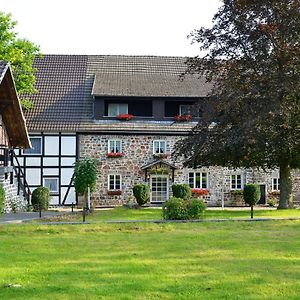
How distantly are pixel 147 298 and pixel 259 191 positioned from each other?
27268 mm

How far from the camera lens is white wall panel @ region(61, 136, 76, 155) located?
1356 inches

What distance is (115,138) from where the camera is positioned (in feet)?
114

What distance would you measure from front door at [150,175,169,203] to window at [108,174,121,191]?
1.86m

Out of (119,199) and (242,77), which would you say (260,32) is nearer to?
(242,77)

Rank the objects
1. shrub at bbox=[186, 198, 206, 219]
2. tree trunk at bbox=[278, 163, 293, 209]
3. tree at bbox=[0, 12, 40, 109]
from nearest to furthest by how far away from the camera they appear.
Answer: shrub at bbox=[186, 198, 206, 219]
tree trunk at bbox=[278, 163, 293, 209]
tree at bbox=[0, 12, 40, 109]

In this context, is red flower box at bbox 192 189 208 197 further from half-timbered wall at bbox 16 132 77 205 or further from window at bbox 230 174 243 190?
half-timbered wall at bbox 16 132 77 205

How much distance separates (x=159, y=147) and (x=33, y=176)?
7.10 metres

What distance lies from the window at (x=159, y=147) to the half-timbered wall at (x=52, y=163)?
4.43 meters

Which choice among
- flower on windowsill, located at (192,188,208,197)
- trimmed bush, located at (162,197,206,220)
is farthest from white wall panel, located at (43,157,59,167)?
trimmed bush, located at (162,197,206,220)

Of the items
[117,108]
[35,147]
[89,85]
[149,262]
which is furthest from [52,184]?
[149,262]

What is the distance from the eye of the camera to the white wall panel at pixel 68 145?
34.4 metres

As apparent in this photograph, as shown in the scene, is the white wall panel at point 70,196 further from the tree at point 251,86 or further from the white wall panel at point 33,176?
the tree at point 251,86

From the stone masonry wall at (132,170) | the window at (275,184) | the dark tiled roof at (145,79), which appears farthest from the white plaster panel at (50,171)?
the window at (275,184)

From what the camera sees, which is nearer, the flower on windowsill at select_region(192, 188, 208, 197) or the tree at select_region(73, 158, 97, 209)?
the tree at select_region(73, 158, 97, 209)
